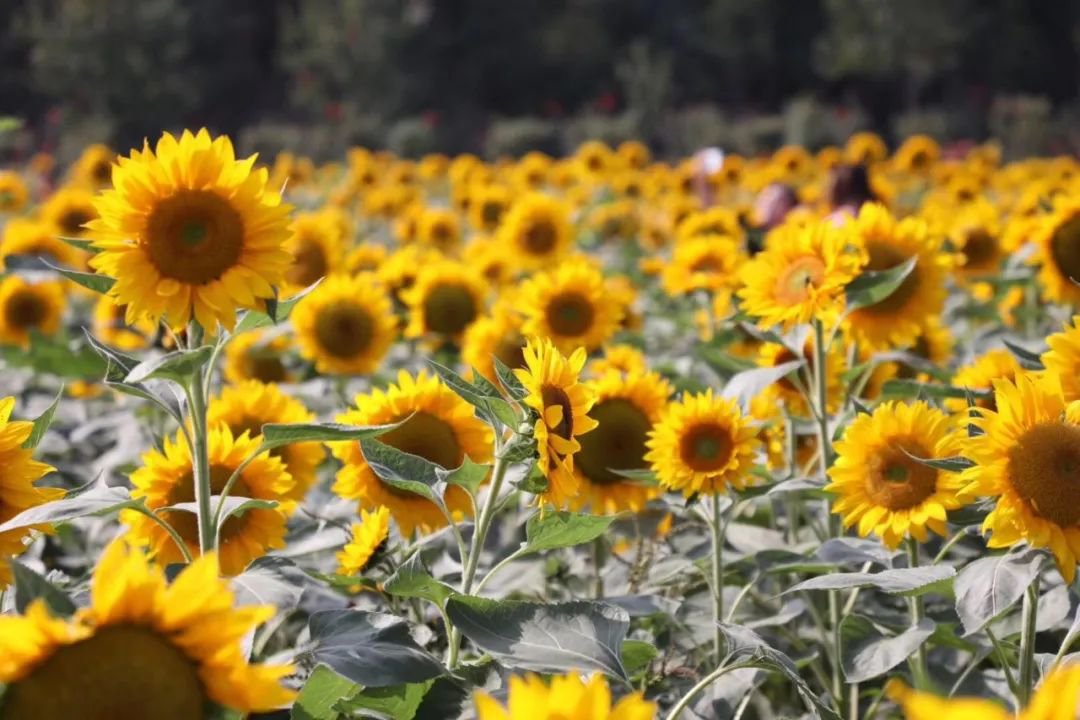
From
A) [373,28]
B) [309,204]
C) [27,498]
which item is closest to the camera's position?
[27,498]

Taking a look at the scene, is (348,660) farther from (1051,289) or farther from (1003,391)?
(1051,289)

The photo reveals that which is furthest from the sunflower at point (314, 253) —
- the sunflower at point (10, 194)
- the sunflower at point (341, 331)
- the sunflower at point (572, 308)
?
the sunflower at point (10, 194)

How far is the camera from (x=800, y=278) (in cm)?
233

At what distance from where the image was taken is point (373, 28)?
25.8 metres

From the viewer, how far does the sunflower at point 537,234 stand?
179 inches

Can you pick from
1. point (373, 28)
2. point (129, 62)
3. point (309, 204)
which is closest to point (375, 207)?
point (309, 204)

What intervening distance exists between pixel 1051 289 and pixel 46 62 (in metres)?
21.8

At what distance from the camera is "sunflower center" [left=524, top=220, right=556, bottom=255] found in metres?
4.57

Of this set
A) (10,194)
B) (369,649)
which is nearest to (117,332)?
(10,194)

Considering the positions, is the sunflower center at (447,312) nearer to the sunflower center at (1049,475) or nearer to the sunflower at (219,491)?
the sunflower at (219,491)

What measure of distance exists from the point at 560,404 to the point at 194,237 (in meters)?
0.49

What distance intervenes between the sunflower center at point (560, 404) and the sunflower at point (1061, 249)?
1.65 meters

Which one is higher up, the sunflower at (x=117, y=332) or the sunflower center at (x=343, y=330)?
the sunflower center at (x=343, y=330)

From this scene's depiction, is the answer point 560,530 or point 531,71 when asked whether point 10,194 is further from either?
point 531,71
